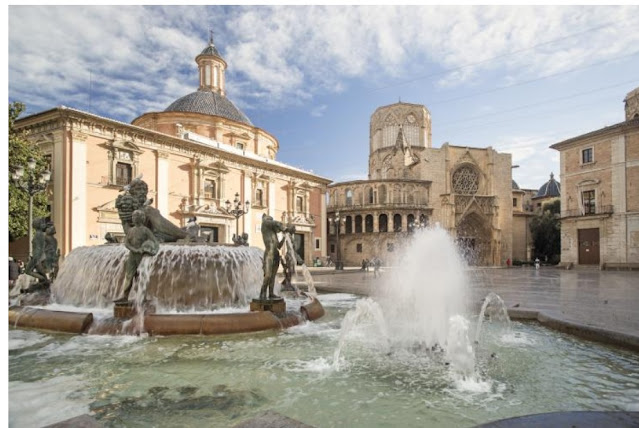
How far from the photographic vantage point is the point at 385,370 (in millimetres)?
3938

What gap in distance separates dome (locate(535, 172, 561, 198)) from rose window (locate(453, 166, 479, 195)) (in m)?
19.5

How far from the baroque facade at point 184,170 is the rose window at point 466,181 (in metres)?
17.9

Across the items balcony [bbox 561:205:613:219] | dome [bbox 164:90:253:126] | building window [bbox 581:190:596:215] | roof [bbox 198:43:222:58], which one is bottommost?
balcony [bbox 561:205:613:219]

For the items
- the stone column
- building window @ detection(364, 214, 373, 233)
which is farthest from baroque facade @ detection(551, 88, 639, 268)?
the stone column

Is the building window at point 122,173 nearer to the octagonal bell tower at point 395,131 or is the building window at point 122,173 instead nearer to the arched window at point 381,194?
the arched window at point 381,194

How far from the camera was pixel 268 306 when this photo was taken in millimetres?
6363

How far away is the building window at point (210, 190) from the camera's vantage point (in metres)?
26.1

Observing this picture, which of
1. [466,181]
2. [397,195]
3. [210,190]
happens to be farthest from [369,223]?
[210,190]

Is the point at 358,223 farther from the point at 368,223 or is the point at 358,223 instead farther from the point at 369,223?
the point at 369,223

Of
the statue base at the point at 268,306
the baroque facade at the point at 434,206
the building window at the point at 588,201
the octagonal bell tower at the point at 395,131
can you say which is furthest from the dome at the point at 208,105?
the building window at the point at 588,201

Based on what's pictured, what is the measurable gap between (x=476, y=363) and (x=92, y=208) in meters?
21.3

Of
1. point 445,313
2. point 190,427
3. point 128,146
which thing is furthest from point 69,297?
point 128,146

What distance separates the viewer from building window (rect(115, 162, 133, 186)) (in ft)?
70.5

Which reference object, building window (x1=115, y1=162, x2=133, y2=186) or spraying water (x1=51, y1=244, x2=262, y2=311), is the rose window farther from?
spraying water (x1=51, y1=244, x2=262, y2=311)
